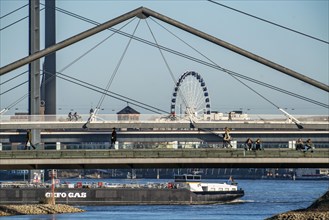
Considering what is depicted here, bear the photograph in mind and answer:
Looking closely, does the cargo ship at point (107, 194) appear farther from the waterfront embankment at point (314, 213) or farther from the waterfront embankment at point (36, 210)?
the waterfront embankment at point (314, 213)

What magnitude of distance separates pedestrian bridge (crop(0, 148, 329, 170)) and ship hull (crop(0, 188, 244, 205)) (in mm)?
51005

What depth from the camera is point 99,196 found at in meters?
125

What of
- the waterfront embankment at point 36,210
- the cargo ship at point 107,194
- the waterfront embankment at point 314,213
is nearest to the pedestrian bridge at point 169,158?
the waterfront embankment at point 314,213

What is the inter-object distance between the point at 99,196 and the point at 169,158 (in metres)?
55.0

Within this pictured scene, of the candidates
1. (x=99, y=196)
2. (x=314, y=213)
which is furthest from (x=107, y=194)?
(x=314, y=213)

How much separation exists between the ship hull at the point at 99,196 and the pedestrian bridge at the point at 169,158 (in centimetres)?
5100

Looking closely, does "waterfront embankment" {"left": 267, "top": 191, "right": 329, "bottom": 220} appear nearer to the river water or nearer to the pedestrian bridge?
the pedestrian bridge

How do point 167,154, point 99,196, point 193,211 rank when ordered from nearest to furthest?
point 167,154 → point 193,211 → point 99,196

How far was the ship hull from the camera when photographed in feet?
404

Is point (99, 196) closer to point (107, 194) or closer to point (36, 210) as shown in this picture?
point (107, 194)

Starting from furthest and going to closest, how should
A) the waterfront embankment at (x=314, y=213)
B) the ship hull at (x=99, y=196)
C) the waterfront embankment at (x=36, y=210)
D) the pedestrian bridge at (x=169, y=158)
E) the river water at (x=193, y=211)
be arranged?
the ship hull at (x=99, y=196), the waterfront embankment at (x=36, y=210), the river water at (x=193, y=211), the waterfront embankment at (x=314, y=213), the pedestrian bridge at (x=169, y=158)

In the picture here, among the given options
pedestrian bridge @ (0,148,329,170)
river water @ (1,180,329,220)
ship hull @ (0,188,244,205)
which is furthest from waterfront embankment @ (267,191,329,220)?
ship hull @ (0,188,244,205)

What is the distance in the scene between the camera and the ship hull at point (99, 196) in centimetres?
12300

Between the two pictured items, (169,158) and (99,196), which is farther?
(99,196)
